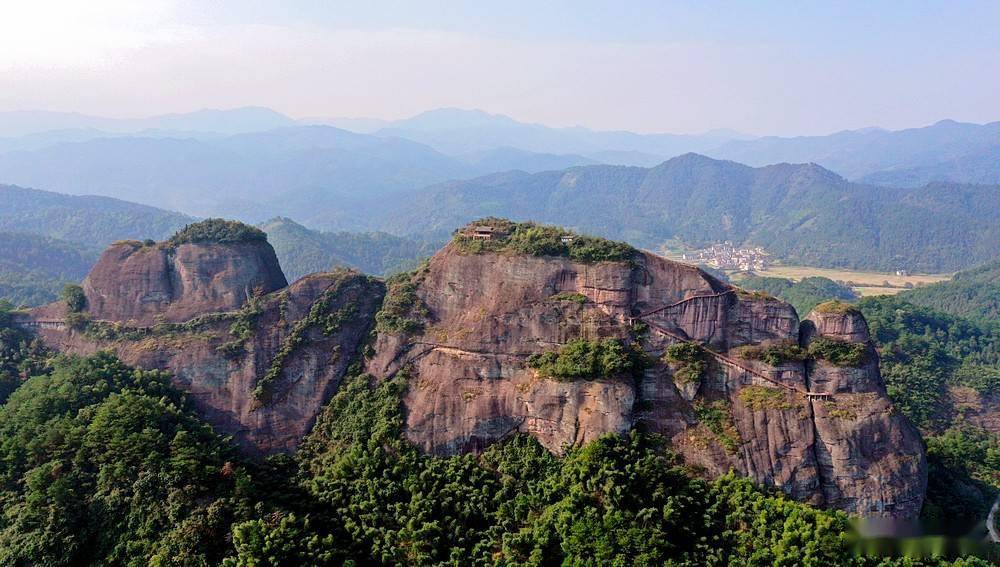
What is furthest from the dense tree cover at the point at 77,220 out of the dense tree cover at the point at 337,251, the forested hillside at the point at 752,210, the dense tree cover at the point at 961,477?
the dense tree cover at the point at 961,477

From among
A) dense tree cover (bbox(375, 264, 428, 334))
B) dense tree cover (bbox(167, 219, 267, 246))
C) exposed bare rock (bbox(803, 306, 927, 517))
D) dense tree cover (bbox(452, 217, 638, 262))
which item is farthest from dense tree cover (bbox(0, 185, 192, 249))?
exposed bare rock (bbox(803, 306, 927, 517))

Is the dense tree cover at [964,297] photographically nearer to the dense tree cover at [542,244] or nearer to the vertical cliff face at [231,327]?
the dense tree cover at [542,244]

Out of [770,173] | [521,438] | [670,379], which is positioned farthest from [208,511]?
[770,173]

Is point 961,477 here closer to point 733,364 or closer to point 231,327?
point 733,364

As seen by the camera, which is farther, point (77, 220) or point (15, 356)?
point (77, 220)

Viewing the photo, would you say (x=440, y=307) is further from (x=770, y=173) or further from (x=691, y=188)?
(x=770, y=173)

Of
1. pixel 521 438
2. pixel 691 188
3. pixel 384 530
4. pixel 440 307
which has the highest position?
pixel 691 188

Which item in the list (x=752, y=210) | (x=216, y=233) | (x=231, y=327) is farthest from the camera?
(x=752, y=210)

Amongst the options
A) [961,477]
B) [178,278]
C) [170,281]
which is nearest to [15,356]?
[170,281]
